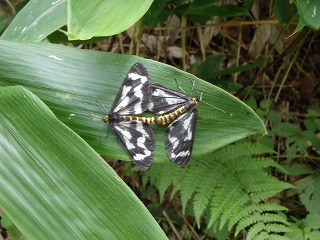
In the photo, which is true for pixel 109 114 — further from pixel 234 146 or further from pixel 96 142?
pixel 234 146

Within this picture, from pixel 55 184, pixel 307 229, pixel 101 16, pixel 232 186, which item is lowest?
pixel 307 229

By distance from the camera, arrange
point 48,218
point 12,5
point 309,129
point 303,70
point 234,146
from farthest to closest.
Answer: point 303,70 < point 309,129 < point 234,146 < point 12,5 < point 48,218

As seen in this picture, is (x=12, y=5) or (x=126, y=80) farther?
(x=12, y=5)

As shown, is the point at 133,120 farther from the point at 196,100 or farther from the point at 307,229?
the point at 307,229

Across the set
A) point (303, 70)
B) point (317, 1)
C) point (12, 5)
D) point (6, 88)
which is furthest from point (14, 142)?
point (303, 70)

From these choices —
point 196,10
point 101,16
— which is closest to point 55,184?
point 101,16

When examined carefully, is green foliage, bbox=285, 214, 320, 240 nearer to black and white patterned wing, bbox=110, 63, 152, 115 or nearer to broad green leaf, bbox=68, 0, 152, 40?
black and white patterned wing, bbox=110, 63, 152, 115

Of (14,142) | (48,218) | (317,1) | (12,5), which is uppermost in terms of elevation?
(12,5)

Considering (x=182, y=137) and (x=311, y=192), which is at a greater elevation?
(x=182, y=137)
